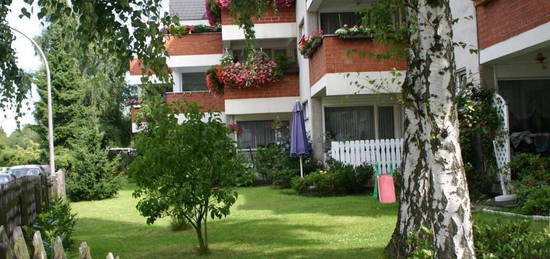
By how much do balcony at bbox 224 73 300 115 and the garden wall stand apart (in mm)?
12315

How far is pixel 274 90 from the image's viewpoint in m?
23.3

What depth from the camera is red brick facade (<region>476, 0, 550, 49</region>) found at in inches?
398

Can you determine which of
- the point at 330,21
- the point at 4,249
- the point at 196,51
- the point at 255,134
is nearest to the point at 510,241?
the point at 4,249

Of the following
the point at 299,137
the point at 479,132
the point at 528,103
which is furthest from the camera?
the point at 299,137

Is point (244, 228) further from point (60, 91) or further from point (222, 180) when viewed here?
point (60, 91)

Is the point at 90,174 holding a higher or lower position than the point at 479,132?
lower

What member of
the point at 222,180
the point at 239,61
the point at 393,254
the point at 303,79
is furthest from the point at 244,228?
the point at 239,61

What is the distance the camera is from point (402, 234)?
6773 millimetres

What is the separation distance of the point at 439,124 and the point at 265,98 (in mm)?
17971

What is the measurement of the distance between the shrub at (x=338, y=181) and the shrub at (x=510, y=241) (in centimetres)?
1014

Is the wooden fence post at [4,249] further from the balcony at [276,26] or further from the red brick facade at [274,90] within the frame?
the balcony at [276,26]

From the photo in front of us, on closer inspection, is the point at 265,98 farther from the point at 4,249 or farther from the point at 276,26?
the point at 4,249

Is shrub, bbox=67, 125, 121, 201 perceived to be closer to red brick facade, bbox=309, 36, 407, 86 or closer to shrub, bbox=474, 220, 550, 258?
red brick facade, bbox=309, 36, 407, 86

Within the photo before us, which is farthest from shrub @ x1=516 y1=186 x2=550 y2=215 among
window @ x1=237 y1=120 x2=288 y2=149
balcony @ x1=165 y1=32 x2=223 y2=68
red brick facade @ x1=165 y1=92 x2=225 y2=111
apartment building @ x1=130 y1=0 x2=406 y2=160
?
balcony @ x1=165 y1=32 x2=223 y2=68
